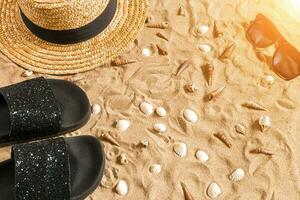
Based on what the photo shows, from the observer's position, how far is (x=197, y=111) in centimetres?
151

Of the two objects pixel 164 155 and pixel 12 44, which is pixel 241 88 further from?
pixel 12 44

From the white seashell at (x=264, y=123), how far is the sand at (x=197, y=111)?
15 mm

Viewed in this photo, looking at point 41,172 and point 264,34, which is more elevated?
point 264,34

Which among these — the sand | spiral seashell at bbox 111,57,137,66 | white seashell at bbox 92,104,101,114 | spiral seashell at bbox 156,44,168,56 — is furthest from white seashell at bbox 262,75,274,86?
white seashell at bbox 92,104,101,114

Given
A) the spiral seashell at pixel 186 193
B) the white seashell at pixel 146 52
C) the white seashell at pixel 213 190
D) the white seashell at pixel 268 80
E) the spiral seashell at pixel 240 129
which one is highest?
the white seashell at pixel 268 80

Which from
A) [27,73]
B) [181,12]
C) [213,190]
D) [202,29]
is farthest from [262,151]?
[27,73]

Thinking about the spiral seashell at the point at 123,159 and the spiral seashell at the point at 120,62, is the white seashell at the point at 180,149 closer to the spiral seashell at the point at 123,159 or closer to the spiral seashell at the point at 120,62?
the spiral seashell at the point at 123,159

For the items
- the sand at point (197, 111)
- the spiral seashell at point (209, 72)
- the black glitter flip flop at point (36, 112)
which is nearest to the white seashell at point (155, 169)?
the sand at point (197, 111)

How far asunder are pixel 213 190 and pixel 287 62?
55 cm

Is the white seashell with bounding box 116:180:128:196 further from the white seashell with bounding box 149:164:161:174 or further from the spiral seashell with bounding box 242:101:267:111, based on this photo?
the spiral seashell with bounding box 242:101:267:111

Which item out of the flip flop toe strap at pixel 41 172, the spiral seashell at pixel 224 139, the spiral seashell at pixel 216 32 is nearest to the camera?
the flip flop toe strap at pixel 41 172

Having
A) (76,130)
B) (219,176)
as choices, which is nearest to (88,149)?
(76,130)

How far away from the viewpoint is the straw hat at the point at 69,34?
4.91ft

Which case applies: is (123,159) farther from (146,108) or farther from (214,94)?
(214,94)
